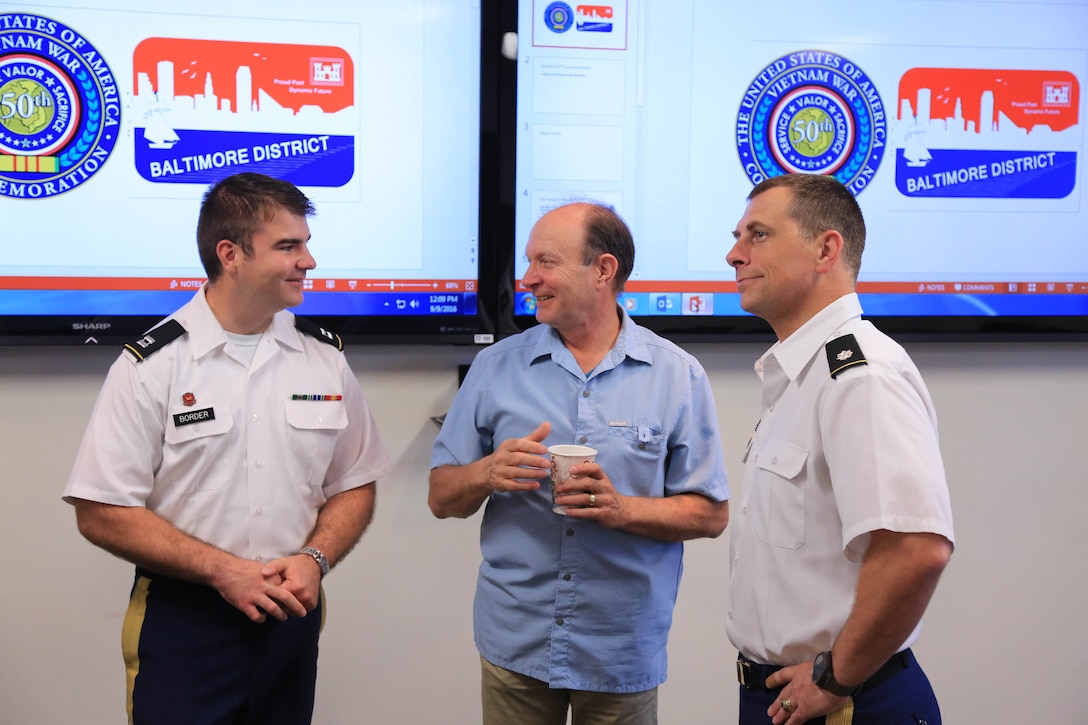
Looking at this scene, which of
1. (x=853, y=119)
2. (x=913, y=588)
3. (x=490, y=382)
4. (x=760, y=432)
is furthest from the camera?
(x=853, y=119)

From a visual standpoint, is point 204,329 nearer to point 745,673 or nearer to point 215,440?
point 215,440

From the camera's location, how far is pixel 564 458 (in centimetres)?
168

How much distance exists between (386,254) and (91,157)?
31.6 inches

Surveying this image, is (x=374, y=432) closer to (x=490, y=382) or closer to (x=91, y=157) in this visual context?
(x=490, y=382)

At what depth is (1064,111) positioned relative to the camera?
2.85 metres

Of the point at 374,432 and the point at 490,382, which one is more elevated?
the point at 490,382

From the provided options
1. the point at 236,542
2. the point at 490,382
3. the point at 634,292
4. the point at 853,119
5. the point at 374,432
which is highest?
the point at 853,119

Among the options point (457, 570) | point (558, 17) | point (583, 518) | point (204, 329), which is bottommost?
point (457, 570)

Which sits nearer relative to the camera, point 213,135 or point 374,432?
point 374,432

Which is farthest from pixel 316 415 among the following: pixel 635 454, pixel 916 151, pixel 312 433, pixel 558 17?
pixel 916 151

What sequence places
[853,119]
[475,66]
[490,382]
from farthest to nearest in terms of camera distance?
[853,119] < [475,66] < [490,382]

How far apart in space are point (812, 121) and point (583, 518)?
1589mm

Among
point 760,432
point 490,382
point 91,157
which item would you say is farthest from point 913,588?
point 91,157

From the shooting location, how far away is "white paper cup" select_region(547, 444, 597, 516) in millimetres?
1678
